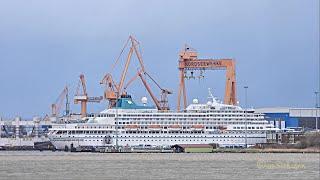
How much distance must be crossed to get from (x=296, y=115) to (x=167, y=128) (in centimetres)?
5167

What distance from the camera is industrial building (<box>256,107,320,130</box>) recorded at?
15362 cm

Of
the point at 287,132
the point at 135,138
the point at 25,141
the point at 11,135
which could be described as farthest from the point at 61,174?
the point at 11,135

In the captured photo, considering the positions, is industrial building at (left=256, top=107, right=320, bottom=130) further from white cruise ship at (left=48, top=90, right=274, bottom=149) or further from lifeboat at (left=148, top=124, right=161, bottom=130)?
lifeboat at (left=148, top=124, right=161, bottom=130)

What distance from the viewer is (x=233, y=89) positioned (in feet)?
393

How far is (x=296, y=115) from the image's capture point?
518 ft

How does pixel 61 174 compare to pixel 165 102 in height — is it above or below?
below

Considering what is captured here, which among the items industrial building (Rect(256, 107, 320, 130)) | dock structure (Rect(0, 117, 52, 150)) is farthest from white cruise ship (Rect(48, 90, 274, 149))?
industrial building (Rect(256, 107, 320, 130))

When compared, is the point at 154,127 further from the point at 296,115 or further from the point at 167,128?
the point at 296,115

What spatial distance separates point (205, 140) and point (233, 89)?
1209 centimetres

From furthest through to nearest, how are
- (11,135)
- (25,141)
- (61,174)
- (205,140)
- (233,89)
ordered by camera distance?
(11,135) < (25,141) < (233,89) < (205,140) < (61,174)

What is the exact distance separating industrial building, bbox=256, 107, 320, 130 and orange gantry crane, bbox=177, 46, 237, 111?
35.0 meters

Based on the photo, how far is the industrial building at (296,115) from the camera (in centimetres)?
15362

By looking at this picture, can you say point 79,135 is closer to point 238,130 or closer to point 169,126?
point 169,126

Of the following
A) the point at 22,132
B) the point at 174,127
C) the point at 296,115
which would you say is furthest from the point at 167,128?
the point at 22,132
